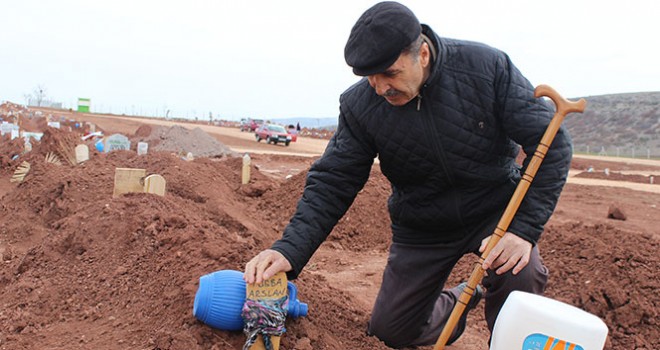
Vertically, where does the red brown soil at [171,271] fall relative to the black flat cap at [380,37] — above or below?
below

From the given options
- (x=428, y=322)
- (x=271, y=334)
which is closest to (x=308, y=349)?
(x=271, y=334)

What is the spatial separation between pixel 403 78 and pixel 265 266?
987 mm

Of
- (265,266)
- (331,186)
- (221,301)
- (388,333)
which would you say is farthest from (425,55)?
(388,333)

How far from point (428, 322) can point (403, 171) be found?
3.39ft

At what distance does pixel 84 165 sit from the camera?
6887mm

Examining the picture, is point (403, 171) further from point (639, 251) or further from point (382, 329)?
point (639, 251)

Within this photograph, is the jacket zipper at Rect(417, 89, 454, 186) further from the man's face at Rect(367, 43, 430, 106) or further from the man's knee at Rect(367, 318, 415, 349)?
the man's knee at Rect(367, 318, 415, 349)

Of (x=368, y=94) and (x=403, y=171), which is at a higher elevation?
(x=368, y=94)

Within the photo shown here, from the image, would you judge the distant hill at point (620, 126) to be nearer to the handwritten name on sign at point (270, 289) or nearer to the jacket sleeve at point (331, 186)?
the jacket sleeve at point (331, 186)

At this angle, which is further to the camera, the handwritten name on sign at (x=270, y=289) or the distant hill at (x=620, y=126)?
the distant hill at (x=620, y=126)

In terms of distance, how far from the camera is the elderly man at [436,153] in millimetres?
2494

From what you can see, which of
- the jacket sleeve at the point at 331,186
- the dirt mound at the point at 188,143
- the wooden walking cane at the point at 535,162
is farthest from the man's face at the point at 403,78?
the dirt mound at the point at 188,143

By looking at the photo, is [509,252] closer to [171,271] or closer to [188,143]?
[171,271]

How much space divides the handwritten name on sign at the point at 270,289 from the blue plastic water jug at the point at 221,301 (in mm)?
77
